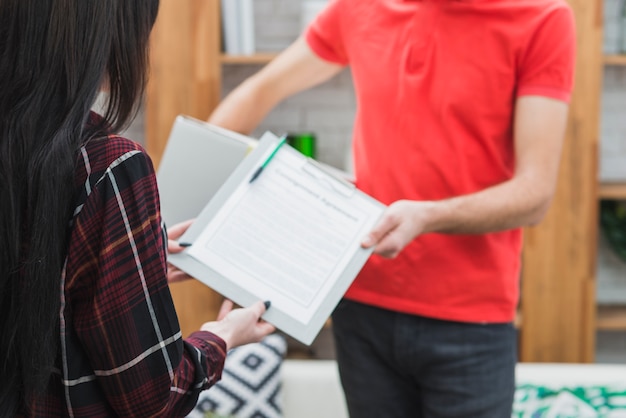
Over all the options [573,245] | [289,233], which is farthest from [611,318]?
[289,233]

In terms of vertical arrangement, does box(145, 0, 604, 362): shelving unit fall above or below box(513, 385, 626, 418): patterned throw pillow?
→ above

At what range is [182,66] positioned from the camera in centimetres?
270

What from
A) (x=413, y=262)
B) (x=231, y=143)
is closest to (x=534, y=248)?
(x=413, y=262)

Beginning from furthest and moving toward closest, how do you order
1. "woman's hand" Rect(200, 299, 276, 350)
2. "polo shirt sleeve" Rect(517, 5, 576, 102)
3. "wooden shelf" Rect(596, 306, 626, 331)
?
"wooden shelf" Rect(596, 306, 626, 331) < "polo shirt sleeve" Rect(517, 5, 576, 102) < "woman's hand" Rect(200, 299, 276, 350)

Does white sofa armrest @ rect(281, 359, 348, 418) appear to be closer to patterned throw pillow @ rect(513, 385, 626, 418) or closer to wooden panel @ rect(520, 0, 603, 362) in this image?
patterned throw pillow @ rect(513, 385, 626, 418)

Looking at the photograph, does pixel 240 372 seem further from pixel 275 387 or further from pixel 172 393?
pixel 172 393

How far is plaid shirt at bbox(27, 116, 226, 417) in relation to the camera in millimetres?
898

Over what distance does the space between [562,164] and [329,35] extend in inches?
49.5

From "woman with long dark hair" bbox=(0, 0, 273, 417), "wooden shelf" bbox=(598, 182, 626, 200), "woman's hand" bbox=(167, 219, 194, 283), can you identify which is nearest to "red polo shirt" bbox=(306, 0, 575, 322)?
"woman's hand" bbox=(167, 219, 194, 283)

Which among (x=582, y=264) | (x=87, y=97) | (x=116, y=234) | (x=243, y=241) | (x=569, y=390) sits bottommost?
(x=569, y=390)

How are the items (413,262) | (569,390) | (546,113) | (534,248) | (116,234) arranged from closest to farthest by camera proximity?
(116,234)
(546,113)
(413,262)
(569,390)
(534,248)

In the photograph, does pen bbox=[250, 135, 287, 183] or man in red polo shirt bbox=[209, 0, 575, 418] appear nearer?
pen bbox=[250, 135, 287, 183]

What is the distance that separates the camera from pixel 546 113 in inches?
55.7

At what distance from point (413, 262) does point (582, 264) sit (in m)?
1.41
